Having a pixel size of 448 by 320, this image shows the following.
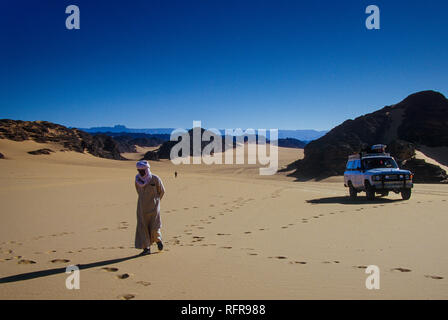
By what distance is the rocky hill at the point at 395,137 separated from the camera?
29344 millimetres

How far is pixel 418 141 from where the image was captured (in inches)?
1492

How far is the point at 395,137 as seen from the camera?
40.1m

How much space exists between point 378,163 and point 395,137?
28.9m

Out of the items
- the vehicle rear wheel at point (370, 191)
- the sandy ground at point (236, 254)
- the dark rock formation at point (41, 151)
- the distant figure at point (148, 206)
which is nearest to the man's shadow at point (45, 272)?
the sandy ground at point (236, 254)

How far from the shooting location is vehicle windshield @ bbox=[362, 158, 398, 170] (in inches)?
581

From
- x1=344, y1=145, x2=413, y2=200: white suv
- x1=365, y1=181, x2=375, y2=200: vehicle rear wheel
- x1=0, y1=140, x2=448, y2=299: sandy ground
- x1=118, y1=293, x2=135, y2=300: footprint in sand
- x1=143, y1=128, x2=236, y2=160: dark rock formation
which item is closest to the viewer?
x1=118, y1=293, x2=135, y2=300: footprint in sand

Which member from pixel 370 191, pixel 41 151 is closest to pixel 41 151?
pixel 41 151

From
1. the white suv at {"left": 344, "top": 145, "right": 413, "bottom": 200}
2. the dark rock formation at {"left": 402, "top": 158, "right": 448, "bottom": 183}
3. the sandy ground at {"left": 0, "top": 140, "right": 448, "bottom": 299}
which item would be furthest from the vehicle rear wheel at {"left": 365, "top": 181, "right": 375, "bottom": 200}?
the dark rock formation at {"left": 402, "top": 158, "right": 448, "bottom": 183}

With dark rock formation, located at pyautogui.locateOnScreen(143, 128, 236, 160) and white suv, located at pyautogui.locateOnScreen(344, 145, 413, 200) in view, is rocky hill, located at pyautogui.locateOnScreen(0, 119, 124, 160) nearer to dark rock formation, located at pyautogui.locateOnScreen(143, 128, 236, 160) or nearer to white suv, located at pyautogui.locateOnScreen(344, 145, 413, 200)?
dark rock formation, located at pyautogui.locateOnScreen(143, 128, 236, 160)

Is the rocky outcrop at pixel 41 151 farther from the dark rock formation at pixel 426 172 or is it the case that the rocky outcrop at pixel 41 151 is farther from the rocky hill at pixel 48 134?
the dark rock formation at pixel 426 172

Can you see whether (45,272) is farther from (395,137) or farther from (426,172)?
(395,137)

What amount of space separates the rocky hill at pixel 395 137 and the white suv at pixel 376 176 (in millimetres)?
14420
